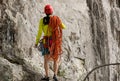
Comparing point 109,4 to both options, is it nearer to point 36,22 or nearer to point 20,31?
point 36,22

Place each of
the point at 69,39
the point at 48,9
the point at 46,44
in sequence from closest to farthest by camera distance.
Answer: the point at 48,9, the point at 46,44, the point at 69,39

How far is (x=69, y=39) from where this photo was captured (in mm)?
9938

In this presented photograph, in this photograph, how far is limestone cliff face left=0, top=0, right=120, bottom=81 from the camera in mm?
8055

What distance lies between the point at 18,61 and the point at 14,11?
1387 mm

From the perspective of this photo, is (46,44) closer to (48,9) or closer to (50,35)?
(50,35)

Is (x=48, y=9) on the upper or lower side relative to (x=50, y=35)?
upper

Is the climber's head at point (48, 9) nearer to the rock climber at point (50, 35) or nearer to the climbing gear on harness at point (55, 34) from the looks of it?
the rock climber at point (50, 35)

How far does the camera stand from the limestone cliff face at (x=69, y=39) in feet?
26.4

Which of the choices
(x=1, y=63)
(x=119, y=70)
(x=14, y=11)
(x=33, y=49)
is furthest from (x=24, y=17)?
(x=119, y=70)

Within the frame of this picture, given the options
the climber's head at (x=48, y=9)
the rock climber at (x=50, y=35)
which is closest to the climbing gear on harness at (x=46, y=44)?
the rock climber at (x=50, y=35)

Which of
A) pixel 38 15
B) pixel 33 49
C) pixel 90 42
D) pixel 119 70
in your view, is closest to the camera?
pixel 33 49

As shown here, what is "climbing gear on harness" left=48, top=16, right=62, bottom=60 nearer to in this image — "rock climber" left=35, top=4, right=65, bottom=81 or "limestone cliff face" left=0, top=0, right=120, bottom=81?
"rock climber" left=35, top=4, right=65, bottom=81

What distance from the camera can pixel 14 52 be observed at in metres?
8.12

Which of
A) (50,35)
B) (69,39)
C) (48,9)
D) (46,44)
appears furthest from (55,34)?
(69,39)
